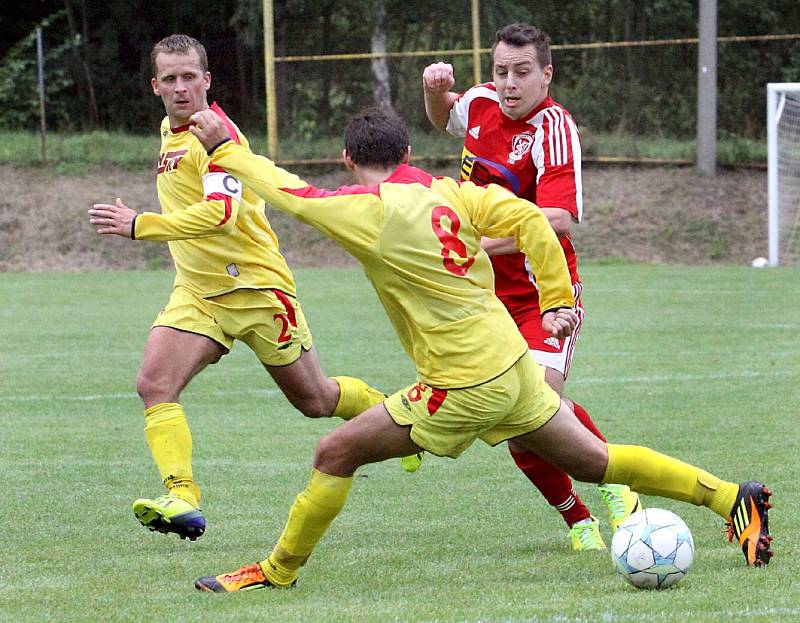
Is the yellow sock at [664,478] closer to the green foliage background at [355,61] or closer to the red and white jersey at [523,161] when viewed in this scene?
the red and white jersey at [523,161]

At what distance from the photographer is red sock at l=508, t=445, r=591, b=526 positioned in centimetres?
579

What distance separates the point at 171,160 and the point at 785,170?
17.1 metres

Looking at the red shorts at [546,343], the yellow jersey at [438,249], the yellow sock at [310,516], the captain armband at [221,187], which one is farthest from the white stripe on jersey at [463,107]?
the yellow sock at [310,516]

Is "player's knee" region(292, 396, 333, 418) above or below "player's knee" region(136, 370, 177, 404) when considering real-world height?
below

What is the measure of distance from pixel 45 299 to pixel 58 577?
1234 centimetres

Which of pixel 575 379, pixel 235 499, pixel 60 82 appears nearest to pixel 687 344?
pixel 575 379

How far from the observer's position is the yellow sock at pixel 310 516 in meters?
4.93

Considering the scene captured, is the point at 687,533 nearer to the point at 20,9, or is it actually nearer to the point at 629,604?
the point at 629,604

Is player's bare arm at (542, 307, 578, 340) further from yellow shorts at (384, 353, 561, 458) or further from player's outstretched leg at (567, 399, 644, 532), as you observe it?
player's outstretched leg at (567, 399, 644, 532)

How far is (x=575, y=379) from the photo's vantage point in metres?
10.7

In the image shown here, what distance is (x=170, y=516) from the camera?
5.46 m

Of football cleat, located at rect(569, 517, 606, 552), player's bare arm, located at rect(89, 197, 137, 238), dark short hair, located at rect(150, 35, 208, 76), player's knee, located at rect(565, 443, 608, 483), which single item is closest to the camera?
player's knee, located at rect(565, 443, 608, 483)

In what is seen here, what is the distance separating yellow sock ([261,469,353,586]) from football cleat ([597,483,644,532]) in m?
1.48

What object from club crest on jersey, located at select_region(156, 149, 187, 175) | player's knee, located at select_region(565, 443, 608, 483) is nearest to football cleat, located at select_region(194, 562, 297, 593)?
player's knee, located at select_region(565, 443, 608, 483)
